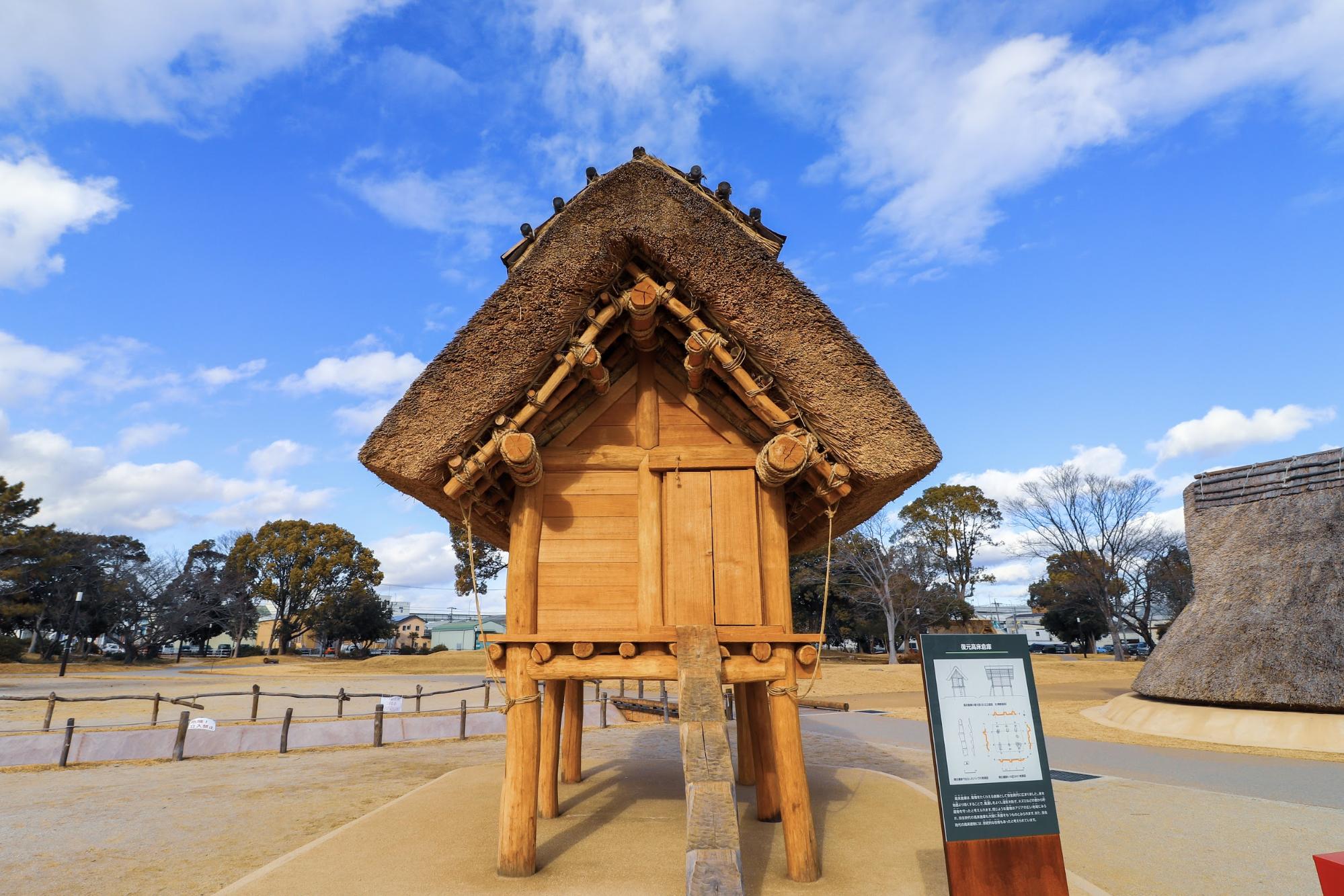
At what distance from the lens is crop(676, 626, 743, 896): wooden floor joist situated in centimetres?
322

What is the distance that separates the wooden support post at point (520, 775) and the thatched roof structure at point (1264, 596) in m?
14.3

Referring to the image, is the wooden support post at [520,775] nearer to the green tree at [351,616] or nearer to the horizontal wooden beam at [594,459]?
the horizontal wooden beam at [594,459]

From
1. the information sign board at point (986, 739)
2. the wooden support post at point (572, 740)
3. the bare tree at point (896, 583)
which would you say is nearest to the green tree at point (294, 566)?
the bare tree at point (896, 583)

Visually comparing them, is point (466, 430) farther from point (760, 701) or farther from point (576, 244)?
point (760, 701)

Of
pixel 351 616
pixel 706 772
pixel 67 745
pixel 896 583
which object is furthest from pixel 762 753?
pixel 351 616

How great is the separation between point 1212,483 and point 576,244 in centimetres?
1832

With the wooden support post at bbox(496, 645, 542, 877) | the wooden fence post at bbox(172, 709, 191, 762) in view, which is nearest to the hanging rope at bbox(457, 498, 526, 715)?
the wooden support post at bbox(496, 645, 542, 877)

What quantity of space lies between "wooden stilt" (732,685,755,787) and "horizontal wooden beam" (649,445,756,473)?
296 cm

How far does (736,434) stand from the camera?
5160 millimetres

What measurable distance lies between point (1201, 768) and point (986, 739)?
916 cm

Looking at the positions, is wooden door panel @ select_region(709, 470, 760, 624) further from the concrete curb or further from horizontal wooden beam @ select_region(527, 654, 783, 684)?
the concrete curb

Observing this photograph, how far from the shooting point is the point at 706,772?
12.0ft

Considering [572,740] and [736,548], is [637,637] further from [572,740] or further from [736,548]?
[572,740]

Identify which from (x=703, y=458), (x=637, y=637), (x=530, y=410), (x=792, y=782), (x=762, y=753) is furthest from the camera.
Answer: (x=762, y=753)
